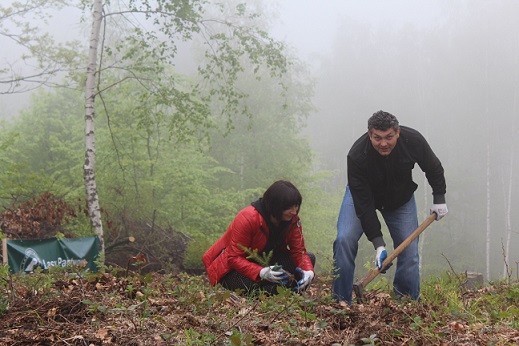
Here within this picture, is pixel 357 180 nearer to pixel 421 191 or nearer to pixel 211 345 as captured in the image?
pixel 211 345

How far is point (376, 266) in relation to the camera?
168 inches

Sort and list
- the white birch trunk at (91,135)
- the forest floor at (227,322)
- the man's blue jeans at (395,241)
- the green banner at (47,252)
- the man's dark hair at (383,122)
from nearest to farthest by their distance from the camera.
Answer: the forest floor at (227,322), the man's dark hair at (383,122), the man's blue jeans at (395,241), the green banner at (47,252), the white birch trunk at (91,135)

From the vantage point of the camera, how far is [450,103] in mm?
52969

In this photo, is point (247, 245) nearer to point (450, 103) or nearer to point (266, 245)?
point (266, 245)

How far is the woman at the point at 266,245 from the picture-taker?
428cm

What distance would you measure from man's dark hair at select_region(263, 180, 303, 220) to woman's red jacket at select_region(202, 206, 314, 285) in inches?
6.1

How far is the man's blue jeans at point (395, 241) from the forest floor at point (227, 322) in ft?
2.33

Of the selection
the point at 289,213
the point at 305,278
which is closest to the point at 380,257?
the point at 305,278

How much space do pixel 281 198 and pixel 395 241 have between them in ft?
3.67

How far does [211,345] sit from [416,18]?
105 m

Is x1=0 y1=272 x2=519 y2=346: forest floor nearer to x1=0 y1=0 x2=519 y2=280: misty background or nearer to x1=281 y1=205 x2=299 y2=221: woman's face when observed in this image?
x1=281 y1=205 x2=299 y2=221: woman's face

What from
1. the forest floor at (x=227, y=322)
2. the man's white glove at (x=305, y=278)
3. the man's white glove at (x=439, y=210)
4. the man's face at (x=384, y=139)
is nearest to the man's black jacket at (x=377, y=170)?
the man's face at (x=384, y=139)

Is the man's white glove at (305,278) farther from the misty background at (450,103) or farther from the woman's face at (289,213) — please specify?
the misty background at (450,103)

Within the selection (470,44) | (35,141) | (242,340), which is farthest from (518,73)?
(242,340)
